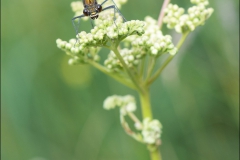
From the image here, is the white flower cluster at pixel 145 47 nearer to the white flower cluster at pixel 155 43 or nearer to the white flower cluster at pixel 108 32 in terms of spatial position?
the white flower cluster at pixel 155 43

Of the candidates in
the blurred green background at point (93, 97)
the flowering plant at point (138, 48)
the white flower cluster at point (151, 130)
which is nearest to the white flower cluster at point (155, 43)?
the flowering plant at point (138, 48)

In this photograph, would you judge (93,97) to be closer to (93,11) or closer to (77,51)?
(93,11)

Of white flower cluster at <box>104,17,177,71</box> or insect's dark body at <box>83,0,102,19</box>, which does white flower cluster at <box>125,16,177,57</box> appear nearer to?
white flower cluster at <box>104,17,177,71</box>

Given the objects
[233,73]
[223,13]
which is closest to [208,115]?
[233,73]

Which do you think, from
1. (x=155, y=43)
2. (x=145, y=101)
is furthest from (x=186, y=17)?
(x=145, y=101)

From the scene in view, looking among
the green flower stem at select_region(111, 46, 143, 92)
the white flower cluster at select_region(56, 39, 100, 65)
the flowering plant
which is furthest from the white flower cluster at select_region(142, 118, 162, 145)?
the white flower cluster at select_region(56, 39, 100, 65)

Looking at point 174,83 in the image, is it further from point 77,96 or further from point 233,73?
point 77,96

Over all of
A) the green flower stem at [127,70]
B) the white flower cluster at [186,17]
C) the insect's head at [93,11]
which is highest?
the insect's head at [93,11]
